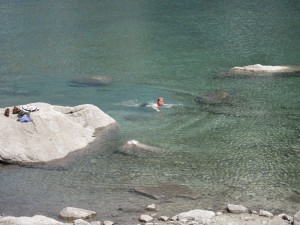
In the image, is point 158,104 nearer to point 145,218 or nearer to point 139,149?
point 139,149

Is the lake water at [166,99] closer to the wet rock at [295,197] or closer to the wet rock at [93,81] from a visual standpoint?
the wet rock at [295,197]

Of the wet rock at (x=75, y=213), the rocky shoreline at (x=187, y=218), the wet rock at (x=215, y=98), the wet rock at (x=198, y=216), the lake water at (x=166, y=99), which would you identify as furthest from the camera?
the wet rock at (x=215, y=98)

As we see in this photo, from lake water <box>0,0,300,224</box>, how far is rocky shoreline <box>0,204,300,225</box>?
80cm

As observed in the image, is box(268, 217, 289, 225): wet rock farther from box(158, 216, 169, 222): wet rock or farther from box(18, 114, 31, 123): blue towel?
box(18, 114, 31, 123): blue towel

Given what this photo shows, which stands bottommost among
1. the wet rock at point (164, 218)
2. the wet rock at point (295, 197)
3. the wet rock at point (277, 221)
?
the wet rock at point (164, 218)

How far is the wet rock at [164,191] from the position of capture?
2755 centimetres

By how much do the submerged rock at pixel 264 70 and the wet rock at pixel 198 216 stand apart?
26.6 m

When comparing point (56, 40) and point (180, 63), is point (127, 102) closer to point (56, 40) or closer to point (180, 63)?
point (180, 63)

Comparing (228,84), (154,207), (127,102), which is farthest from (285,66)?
(154,207)

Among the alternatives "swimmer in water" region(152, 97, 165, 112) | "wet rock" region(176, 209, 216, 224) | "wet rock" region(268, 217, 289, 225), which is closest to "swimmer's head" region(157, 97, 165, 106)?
"swimmer in water" region(152, 97, 165, 112)

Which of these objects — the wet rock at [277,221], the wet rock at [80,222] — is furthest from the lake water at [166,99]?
the wet rock at [277,221]

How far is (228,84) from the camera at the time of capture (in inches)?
1850

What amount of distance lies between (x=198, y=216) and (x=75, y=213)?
5.70m

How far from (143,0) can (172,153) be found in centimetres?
6867
